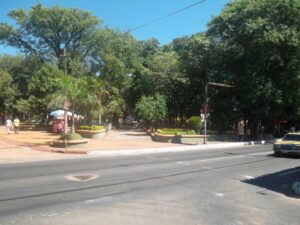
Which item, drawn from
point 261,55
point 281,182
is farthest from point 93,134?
point 281,182

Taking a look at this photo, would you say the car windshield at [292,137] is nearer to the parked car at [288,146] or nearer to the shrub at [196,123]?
the parked car at [288,146]

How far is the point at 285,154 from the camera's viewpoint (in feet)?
76.2

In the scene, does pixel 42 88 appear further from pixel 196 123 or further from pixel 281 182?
pixel 281 182

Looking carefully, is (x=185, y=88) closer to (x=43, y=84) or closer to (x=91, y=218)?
(x=43, y=84)

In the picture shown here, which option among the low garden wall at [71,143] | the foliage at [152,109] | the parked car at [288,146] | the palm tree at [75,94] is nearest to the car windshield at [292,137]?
the parked car at [288,146]

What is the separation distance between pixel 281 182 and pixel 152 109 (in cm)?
2812

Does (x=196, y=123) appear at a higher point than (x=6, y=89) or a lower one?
lower

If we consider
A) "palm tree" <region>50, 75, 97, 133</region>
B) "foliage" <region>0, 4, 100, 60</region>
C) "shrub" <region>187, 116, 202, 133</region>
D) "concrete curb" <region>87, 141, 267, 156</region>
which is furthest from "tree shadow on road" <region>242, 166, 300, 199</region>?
"foliage" <region>0, 4, 100, 60</region>

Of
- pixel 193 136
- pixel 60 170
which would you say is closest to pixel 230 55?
pixel 193 136

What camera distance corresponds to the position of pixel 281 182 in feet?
46.7

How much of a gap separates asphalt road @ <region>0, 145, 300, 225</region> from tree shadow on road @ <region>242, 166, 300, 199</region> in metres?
0.03

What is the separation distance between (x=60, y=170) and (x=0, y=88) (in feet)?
178

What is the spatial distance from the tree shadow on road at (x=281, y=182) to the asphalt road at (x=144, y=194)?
3 centimetres

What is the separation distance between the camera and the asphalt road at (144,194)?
8.57m
